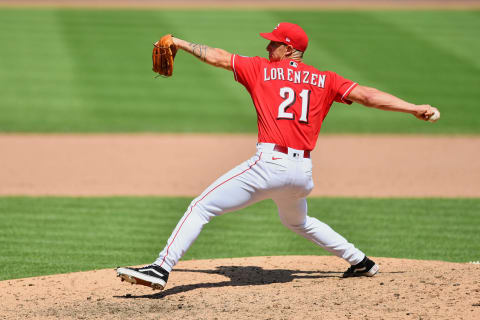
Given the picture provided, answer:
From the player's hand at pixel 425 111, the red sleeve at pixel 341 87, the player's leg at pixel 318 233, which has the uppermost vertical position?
the red sleeve at pixel 341 87

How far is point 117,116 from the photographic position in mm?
14672

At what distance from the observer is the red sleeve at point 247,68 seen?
5754mm

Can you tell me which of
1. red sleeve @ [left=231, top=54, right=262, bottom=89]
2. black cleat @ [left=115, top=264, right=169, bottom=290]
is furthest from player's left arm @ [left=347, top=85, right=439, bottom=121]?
black cleat @ [left=115, top=264, right=169, bottom=290]

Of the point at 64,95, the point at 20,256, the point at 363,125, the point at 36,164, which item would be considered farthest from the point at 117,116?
the point at 20,256

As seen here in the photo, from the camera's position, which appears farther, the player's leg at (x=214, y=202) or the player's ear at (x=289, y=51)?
the player's ear at (x=289, y=51)

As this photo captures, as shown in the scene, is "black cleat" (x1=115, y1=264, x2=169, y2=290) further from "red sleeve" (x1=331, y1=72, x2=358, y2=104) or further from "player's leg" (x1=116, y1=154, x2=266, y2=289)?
"red sleeve" (x1=331, y1=72, x2=358, y2=104)

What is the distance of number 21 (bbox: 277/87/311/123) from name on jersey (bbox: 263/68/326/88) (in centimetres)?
8

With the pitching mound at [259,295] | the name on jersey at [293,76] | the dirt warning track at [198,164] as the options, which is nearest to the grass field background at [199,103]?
the dirt warning track at [198,164]

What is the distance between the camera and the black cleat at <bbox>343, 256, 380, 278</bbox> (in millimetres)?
6161

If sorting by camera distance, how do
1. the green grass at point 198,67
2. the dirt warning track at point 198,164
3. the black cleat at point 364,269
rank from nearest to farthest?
the black cleat at point 364,269 < the dirt warning track at point 198,164 < the green grass at point 198,67

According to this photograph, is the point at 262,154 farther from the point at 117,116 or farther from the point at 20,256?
the point at 117,116

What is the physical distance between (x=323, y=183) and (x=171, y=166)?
2280mm

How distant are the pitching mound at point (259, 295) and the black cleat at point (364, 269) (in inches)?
3.0

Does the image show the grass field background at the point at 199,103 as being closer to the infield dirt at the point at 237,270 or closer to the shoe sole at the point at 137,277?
the infield dirt at the point at 237,270
